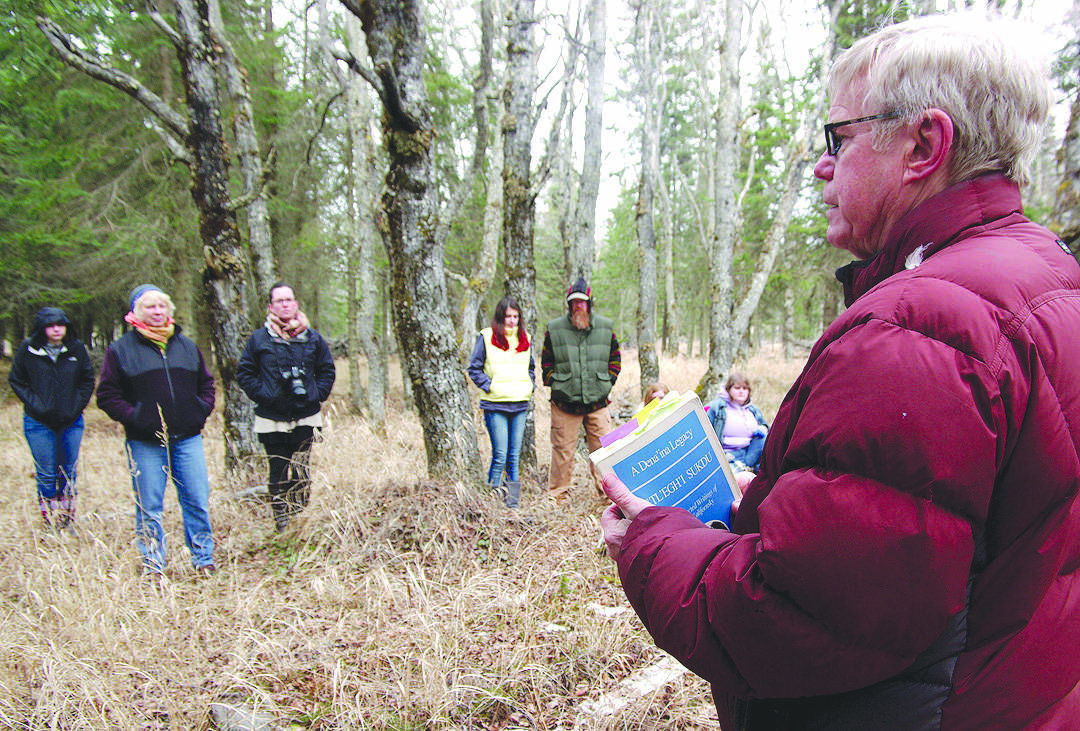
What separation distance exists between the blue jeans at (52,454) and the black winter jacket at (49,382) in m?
0.09

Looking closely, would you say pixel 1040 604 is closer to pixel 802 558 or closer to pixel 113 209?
pixel 802 558

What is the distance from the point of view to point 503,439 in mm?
5762

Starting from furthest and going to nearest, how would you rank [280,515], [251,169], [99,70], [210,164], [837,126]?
[251,169] < [210,164] < [99,70] < [280,515] < [837,126]

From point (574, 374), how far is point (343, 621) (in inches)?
128

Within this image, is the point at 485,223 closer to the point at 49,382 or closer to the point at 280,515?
the point at 280,515

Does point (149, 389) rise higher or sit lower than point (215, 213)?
lower

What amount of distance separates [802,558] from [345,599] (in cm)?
357

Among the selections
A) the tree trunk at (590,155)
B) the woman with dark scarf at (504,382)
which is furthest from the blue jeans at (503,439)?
the tree trunk at (590,155)

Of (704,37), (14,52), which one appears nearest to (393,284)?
(14,52)

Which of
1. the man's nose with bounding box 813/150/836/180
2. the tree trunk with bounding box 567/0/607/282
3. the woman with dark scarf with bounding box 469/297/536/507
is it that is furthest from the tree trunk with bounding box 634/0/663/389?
the man's nose with bounding box 813/150/836/180

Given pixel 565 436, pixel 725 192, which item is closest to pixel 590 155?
pixel 725 192

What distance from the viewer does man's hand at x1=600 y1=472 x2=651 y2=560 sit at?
123cm

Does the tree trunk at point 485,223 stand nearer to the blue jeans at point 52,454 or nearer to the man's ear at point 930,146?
the blue jeans at point 52,454

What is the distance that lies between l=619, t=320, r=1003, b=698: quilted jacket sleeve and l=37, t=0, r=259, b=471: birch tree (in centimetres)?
669
